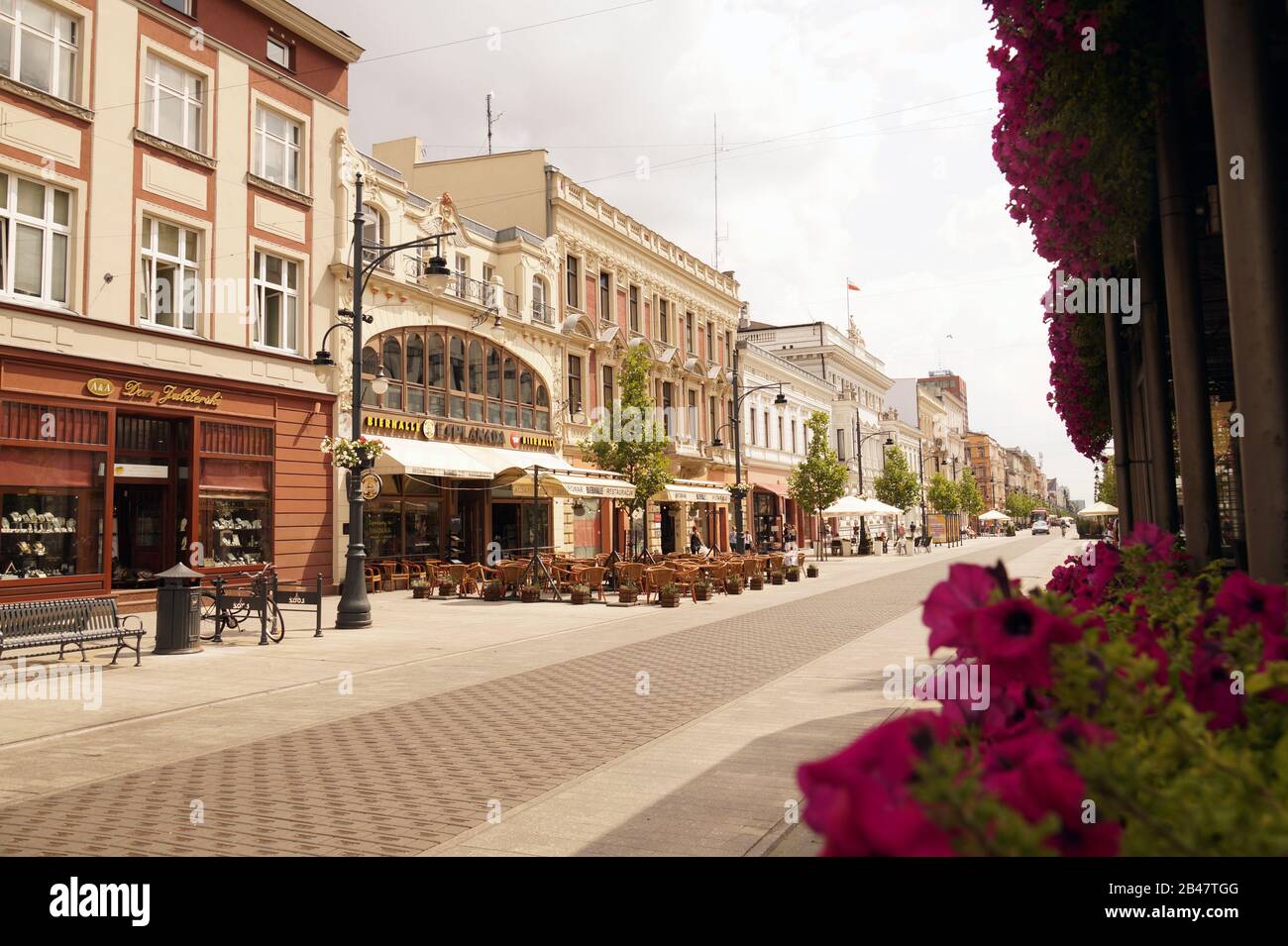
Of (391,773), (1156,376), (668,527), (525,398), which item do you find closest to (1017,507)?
(668,527)

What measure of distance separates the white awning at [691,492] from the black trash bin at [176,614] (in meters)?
16.0

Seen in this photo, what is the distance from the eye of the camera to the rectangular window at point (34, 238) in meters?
16.2

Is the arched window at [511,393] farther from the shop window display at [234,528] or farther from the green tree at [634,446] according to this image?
the shop window display at [234,528]

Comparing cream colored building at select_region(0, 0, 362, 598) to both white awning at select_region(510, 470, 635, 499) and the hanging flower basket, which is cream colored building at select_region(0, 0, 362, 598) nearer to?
the hanging flower basket

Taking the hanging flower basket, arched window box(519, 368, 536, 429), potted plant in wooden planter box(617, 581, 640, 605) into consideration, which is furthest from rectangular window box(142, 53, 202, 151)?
potted plant in wooden planter box(617, 581, 640, 605)

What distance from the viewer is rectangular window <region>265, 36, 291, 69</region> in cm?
2228

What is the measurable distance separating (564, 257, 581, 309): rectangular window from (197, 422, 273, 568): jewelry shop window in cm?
1536

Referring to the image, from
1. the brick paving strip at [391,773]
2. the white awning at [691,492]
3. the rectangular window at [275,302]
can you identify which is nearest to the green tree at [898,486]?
the white awning at [691,492]

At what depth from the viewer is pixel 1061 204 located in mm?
4262

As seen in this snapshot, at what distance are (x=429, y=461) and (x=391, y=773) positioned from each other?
1892cm

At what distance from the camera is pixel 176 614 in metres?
12.9

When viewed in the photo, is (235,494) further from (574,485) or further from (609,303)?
(609,303)
